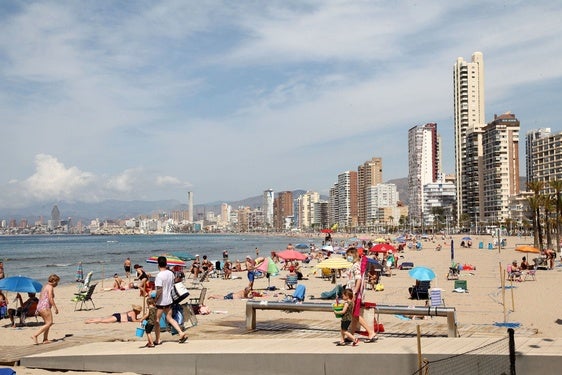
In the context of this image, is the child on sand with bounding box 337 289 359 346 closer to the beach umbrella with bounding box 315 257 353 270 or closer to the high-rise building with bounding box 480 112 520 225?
the beach umbrella with bounding box 315 257 353 270

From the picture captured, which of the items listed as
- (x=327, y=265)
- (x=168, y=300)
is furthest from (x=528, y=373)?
(x=327, y=265)

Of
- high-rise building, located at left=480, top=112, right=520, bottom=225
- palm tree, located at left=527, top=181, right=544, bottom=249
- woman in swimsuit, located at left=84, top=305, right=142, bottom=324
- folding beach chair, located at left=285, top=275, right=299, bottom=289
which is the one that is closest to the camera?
woman in swimsuit, located at left=84, top=305, right=142, bottom=324

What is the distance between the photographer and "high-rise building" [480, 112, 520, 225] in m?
139

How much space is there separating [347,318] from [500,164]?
463 ft

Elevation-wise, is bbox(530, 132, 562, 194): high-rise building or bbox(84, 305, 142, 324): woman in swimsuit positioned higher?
bbox(530, 132, 562, 194): high-rise building

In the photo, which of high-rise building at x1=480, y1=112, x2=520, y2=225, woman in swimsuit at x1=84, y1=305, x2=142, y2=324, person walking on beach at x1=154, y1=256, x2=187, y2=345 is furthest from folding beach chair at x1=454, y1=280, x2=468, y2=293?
high-rise building at x1=480, y1=112, x2=520, y2=225

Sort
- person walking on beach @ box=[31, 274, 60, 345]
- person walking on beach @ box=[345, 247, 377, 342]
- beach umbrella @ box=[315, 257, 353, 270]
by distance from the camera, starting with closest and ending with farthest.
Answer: person walking on beach @ box=[345, 247, 377, 342] → person walking on beach @ box=[31, 274, 60, 345] → beach umbrella @ box=[315, 257, 353, 270]

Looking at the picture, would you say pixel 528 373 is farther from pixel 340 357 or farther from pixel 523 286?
pixel 523 286

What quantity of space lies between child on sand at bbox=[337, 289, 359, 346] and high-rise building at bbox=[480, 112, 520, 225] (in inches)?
5431

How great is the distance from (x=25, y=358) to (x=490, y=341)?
7.15 meters

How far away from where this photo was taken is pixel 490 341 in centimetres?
882

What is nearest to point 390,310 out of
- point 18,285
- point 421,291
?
point 18,285

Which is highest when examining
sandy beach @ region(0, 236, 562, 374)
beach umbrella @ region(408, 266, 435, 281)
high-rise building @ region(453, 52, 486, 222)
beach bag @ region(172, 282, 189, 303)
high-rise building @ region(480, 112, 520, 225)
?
high-rise building @ region(453, 52, 486, 222)

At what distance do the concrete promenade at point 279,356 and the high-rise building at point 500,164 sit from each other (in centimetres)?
13822
